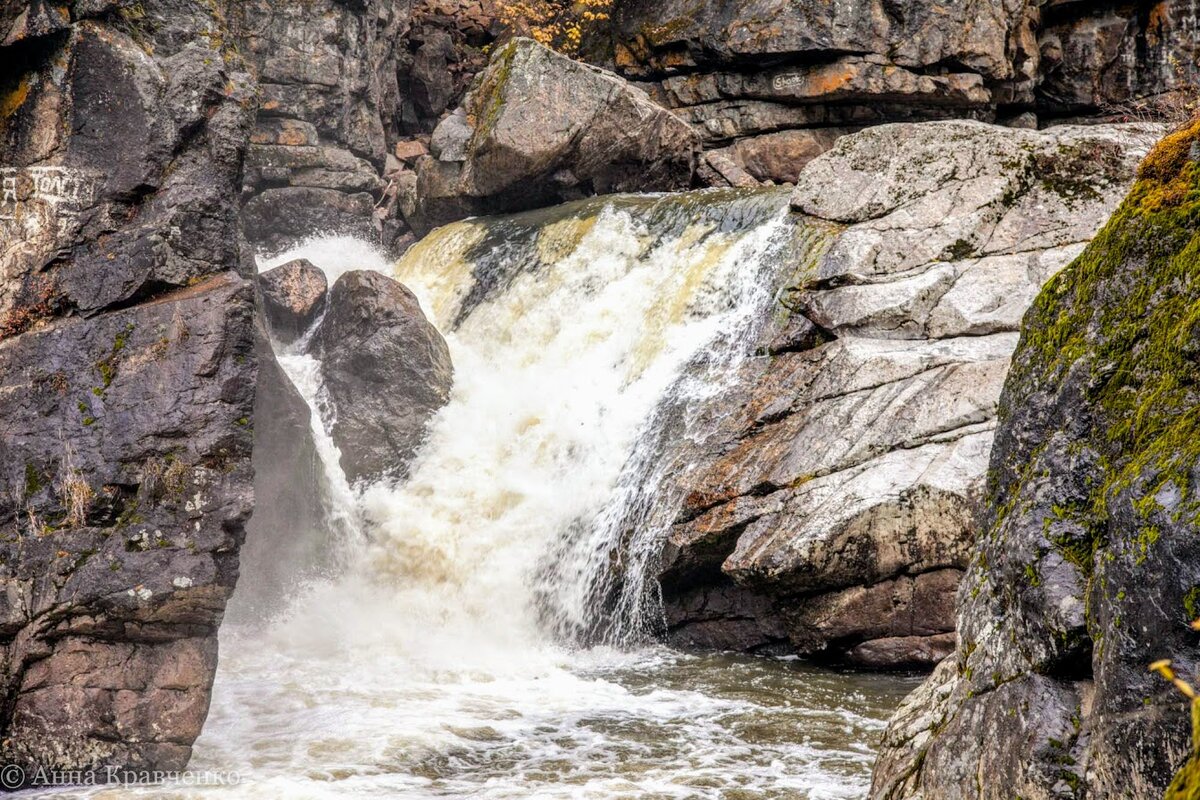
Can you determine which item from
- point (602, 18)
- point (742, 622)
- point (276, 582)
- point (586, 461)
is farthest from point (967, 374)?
point (602, 18)

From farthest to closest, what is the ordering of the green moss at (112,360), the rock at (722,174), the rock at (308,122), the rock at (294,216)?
the rock at (294,216), the rock at (308,122), the rock at (722,174), the green moss at (112,360)

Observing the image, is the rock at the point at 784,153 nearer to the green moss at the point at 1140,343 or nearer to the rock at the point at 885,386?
the rock at the point at 885,386

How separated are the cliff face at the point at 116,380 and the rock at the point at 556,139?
32.8 ft

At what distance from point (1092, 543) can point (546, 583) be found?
9531 mm

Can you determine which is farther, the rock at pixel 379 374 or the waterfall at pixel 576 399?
the rock at pixel 379 374

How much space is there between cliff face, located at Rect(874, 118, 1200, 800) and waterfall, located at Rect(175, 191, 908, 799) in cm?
322

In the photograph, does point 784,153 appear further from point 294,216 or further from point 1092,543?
point 1092,543

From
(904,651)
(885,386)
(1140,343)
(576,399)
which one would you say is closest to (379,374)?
(576,399)

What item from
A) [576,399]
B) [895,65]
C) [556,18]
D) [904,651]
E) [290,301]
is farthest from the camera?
[556,18]

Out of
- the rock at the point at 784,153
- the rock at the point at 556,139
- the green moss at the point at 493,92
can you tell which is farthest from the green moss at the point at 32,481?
the rock at the point at 784,153

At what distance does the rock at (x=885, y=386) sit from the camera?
10.6 metres

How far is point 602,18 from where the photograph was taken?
24.3 meters

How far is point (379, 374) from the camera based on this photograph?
15.7 m

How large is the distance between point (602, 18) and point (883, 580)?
707 inches
